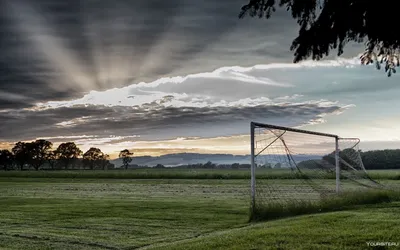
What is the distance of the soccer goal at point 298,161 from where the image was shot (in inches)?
625

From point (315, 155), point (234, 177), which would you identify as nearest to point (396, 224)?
point (315, 155)

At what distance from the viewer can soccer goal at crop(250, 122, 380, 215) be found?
625 inches

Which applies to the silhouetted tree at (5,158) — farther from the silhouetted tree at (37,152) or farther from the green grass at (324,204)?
the green grass at (324,204)

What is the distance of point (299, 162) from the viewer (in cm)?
1767

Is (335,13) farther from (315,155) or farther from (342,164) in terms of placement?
(342,164)

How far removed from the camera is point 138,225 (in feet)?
48.6

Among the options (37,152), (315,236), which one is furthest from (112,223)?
(37,152)

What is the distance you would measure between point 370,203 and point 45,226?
34.2 ft

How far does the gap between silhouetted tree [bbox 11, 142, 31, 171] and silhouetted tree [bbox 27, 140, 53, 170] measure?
894 millimetres

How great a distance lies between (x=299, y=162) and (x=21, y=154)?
135967 mm

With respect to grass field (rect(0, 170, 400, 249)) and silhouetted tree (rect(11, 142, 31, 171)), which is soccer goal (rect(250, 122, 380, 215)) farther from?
silhouetted tree (rect(11, 142, 31, 171))

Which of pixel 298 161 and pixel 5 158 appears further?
pixel 5 158

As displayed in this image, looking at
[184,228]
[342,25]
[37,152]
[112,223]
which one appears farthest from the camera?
[37,152]

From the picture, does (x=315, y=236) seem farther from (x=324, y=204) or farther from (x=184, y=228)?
(x=324, y=204)
